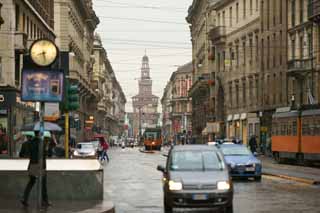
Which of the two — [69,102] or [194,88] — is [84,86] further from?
[69,102]

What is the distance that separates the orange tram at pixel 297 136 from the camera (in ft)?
143

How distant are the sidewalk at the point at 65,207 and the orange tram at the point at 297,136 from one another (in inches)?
1007

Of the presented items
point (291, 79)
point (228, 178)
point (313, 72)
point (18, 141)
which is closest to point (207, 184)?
point (228, 178)

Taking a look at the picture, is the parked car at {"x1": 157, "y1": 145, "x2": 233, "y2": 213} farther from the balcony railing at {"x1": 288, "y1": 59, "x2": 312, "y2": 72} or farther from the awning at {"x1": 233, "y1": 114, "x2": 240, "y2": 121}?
the awning at {"x1": 233, "y1": 114, "x2": 240, "y2": 121}

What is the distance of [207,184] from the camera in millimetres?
18203

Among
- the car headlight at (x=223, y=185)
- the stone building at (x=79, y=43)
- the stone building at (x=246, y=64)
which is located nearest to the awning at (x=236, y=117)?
the stone building at (x=246, y=64)

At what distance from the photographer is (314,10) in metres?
57.8

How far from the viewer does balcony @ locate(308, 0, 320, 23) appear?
56.6 meters

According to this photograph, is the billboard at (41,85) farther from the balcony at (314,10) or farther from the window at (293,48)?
the window at (293,48)

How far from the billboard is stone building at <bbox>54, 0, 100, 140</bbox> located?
4305cm

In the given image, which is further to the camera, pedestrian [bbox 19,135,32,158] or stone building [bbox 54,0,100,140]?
stone building [bbox 54,0,100,140]

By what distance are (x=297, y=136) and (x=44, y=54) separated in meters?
31.6

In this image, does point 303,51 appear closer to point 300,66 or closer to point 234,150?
point 300,66

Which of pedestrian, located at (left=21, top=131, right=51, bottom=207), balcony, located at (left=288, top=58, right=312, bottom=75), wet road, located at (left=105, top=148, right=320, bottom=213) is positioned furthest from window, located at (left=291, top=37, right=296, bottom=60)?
pedestrian, located at (left=21, top=131, right=51, bottom=207)
